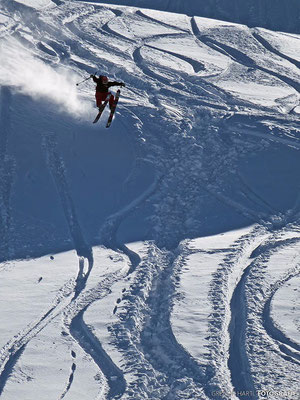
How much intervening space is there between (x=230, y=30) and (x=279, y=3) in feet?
16.2

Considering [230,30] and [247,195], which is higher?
[230,30]

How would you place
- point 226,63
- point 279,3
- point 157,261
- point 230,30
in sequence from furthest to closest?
point 279,3 < point 230,30 < point 226,63 < point 157,261

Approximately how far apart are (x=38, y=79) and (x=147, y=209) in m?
8.66

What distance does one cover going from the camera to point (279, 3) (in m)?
44.7

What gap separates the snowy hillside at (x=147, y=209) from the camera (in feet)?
68.3

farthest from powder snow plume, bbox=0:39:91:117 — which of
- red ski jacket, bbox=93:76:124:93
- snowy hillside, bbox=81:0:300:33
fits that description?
red ski jacket, bbox=93:76:124:93

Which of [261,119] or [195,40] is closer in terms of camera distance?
[261,119]

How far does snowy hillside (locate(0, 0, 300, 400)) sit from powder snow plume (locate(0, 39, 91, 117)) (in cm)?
9

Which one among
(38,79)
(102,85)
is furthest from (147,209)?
(102,85)

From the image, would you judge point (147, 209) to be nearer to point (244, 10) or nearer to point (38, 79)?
point (38, 79)

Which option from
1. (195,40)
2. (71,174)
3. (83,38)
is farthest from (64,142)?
(195,40)

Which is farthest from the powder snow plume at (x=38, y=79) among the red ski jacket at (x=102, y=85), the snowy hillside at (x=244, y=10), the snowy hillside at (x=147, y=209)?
the red ski jacket at (x=102, y=85)

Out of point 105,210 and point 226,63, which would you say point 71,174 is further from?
point 226,63

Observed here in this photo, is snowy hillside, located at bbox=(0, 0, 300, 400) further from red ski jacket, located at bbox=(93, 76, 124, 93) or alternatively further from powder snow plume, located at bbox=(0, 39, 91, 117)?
red ski jacket, located at bbox=(93, 76, 124, 93)
